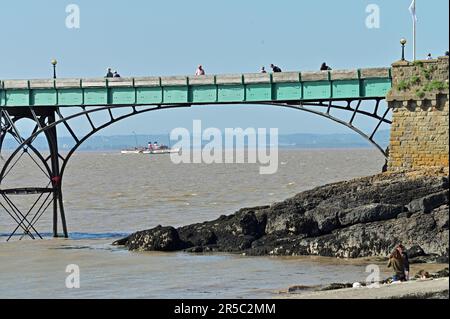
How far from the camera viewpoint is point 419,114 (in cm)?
4631

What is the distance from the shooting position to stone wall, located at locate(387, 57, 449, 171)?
45.4 metres

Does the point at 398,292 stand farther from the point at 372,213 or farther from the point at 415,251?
the point at 372,213

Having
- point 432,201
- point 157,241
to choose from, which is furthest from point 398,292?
point 157,241

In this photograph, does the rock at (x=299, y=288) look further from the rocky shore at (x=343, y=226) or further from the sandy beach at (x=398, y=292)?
the rocky shore at (x=343, y=226)

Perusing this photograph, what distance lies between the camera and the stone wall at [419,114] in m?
45.4

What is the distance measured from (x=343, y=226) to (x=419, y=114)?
6129mm

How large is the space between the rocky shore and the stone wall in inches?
56.1

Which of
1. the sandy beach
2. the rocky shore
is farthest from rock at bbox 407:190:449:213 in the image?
the sandy beach

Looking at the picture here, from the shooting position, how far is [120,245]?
49.4m

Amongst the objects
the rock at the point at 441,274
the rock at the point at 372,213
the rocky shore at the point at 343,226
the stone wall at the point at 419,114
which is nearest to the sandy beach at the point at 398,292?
the rock at the point at 441,274
